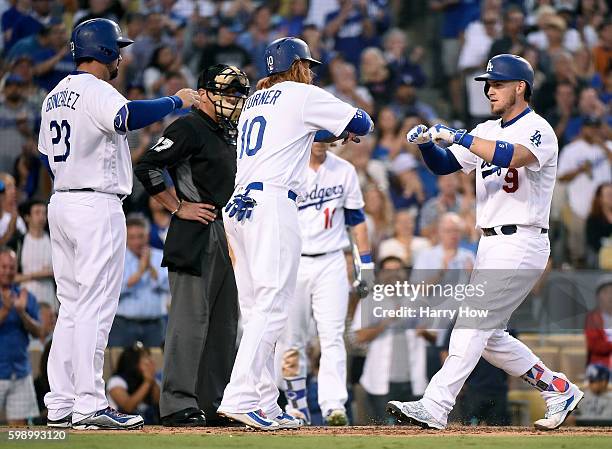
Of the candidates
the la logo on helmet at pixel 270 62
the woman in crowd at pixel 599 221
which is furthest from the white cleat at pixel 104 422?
the woman in crowd at pixel 599 221

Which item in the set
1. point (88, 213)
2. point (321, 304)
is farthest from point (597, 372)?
point (88, 213)

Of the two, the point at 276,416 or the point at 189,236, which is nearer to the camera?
the point at 276,416

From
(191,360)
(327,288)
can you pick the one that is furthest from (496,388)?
(191,360)

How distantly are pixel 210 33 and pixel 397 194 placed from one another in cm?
332

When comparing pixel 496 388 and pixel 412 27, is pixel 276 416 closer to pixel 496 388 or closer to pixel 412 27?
pixel 496 388

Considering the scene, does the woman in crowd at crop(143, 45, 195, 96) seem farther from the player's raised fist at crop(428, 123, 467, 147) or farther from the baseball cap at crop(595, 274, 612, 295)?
the player's raised fist at crop(428, 123, 467, 147)

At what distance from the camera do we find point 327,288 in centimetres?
892

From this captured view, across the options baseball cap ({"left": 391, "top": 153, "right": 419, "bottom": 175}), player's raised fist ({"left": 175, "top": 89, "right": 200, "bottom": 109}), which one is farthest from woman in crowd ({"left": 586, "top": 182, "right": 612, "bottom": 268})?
player's raised fist ({"left": 175, "top": 89, "right": 200, "bottom": 109})

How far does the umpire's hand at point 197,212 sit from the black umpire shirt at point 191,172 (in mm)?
43

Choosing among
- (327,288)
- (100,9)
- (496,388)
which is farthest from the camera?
(100,9)

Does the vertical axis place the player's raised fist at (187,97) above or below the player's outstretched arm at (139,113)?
above

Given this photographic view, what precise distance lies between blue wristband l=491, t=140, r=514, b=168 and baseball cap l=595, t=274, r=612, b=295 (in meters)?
4.03

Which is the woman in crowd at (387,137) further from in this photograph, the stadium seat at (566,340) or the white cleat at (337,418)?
the white cleat at (337,418)

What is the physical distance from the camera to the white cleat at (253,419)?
635cm
